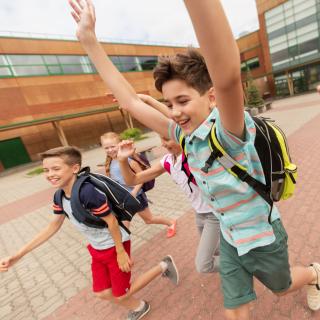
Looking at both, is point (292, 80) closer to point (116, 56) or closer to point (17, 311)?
point (116, 56)

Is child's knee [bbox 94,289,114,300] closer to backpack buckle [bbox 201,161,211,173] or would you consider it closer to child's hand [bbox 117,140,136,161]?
child's hand [bbox 117,140,136,161]

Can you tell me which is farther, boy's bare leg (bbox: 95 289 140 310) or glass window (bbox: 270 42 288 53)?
glass window (bbox: 270 42 288 53)

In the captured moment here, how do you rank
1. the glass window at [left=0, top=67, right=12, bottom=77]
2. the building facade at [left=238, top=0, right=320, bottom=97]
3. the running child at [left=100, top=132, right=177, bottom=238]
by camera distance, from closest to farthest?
the running child at [left=100, top=132, right=177, bottom=238] → the glass window at [left=0, top=67, right=12, bottom=77] → the building facade at [left=238, top=0, right=320, bottom=97]

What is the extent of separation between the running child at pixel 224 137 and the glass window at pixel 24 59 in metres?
24.9

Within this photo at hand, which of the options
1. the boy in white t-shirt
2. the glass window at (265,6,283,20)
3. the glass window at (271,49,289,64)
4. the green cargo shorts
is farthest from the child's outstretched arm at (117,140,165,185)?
the glass window at (265,6,283,20)

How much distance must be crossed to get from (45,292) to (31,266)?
99 cm

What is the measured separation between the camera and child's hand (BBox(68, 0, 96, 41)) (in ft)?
4.29

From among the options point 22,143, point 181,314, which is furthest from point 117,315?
point 22,143

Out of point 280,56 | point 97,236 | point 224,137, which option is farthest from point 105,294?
point 280,56

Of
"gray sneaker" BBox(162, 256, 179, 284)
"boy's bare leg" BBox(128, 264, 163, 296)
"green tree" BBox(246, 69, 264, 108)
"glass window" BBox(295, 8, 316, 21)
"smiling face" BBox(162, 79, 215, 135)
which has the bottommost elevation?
"green tree" BBox(246, 69, 264, 108)

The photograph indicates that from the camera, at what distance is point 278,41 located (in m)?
29.7

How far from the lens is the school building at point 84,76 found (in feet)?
67.4

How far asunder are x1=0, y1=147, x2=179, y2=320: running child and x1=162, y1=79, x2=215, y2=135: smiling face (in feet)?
3.80

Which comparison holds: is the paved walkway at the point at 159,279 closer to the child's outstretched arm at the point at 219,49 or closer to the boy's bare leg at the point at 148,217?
the boy's bare leg at the point at 148,217
